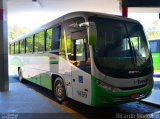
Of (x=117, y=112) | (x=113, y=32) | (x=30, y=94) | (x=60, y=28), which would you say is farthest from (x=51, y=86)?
(x=113, y=32)

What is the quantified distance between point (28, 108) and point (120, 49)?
10.6 ft

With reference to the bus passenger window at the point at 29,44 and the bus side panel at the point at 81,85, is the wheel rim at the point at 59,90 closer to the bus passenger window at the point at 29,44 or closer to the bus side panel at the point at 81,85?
the bus side panel at the point at 81,85

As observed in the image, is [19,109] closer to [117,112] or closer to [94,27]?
[117,112]

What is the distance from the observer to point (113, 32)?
21.7 ft

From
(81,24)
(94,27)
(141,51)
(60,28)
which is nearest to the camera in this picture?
(94,27)

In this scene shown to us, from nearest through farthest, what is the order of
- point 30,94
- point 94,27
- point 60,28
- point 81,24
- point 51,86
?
point 94,27 → point 81,24 → point 60,28 → point 51,86 → point 30,94

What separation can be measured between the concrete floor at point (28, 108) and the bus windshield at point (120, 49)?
1730mm

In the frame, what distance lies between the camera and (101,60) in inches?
243

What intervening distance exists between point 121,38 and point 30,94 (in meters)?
4.76

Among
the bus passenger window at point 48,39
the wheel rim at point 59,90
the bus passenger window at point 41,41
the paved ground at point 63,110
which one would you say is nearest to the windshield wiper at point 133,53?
the paved ground at point 63,110

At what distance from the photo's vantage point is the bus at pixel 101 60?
20.0 ft

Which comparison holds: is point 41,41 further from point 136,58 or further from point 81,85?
point 136,58

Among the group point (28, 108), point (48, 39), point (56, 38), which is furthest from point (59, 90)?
point (48, 39)

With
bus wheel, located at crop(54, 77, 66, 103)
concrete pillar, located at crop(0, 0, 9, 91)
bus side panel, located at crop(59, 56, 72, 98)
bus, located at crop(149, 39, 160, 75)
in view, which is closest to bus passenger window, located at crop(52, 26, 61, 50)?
bus side panel, located at crop(59, 56, 72, 98)
